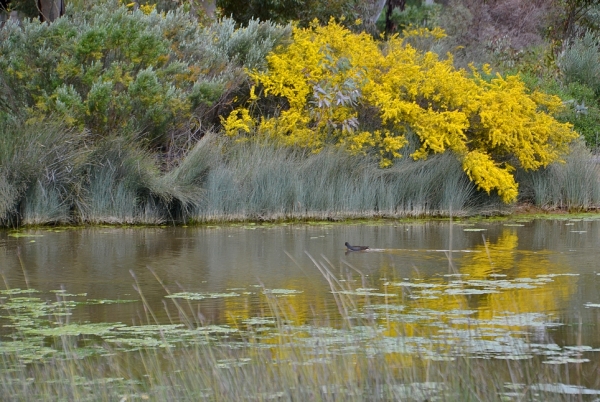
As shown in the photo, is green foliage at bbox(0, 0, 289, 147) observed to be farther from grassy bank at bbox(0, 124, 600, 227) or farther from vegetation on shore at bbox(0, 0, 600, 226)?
grassy bank at bbox(0, 124, 600, 227)

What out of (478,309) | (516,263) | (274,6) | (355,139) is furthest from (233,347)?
(274,6)

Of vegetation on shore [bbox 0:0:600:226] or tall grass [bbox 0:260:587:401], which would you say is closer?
tall grass [bbox 0:260:587:401]

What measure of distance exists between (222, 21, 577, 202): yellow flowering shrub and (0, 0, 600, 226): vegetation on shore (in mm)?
29

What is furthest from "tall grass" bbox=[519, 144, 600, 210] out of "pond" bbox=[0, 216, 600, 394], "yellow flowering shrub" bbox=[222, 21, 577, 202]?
"pond" bbox=[0, 216, 600, 394]

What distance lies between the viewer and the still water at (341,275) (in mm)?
7219

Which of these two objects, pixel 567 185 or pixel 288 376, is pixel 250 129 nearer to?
pixel 567 185

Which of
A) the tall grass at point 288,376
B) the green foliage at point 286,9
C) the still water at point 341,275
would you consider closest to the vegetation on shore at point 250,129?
the still water at point 341,275

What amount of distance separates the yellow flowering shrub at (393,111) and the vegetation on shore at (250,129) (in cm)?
3

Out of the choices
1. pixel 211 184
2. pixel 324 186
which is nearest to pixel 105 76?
pixel 211 184

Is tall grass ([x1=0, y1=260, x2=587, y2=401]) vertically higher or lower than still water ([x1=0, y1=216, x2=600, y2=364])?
lower

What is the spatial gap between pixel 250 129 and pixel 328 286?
854 cm

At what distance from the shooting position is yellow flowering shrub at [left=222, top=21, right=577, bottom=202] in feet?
56.3

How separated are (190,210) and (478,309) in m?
8.31

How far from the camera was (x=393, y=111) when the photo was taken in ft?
56.0
